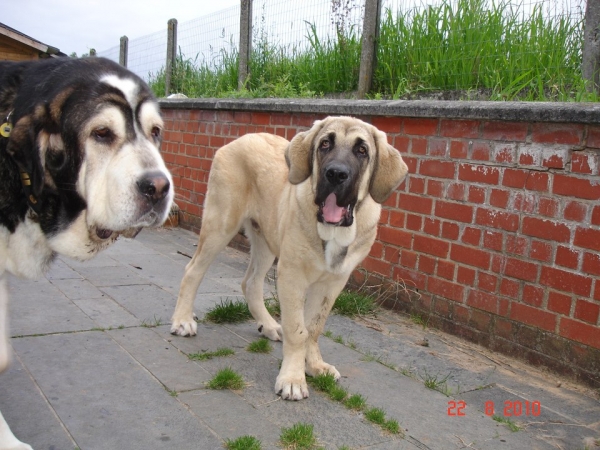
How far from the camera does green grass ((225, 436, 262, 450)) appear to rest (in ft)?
9.26

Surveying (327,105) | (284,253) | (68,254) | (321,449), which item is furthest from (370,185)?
(327,105)

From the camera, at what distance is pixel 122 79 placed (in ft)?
7.89

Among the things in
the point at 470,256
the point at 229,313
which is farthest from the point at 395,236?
the point at 229,313

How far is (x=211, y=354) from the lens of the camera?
402 cm

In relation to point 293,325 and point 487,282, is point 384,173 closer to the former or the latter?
point 293,325

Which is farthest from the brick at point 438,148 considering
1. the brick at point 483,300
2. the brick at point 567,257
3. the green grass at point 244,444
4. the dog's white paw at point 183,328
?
the green grass at point 244,444

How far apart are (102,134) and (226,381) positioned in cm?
179

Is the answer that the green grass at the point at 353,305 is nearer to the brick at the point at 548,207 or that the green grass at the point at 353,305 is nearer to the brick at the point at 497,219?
the brick at the point at 497,219

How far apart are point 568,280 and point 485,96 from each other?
6.76ft

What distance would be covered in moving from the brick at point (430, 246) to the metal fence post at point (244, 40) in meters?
4.36

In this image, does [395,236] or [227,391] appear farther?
[395,236]

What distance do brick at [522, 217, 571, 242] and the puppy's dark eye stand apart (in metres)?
2.96
